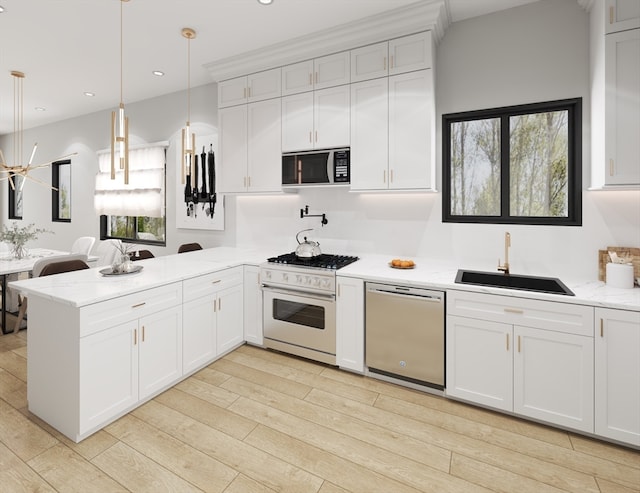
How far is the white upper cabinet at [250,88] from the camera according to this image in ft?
11.4

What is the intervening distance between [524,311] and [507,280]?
498 millimetres

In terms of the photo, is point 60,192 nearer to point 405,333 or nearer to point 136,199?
point 136,199

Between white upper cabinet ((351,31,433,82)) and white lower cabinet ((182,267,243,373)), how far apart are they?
2195 millimetres

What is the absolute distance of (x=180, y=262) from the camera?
10.7 ft

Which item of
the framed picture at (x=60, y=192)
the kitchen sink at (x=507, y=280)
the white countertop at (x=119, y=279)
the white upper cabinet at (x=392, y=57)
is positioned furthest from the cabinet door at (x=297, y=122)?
the framed picture at (x=60, y=192)

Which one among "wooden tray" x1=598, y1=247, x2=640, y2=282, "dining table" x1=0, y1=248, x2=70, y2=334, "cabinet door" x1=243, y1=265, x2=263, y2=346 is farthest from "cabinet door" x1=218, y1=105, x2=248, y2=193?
"wooden tray" x1=598, y1=247, x2=640, y2=282

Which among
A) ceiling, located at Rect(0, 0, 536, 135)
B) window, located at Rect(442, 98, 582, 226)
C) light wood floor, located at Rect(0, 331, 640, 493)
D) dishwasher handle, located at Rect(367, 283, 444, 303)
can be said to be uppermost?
ceiling, located at Rect(0, 0, 536, 135)

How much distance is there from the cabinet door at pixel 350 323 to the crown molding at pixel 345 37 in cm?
212

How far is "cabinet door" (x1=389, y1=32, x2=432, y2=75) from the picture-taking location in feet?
9.03

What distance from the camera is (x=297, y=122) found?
3.36m

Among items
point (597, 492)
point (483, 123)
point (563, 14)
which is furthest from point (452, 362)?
point (563, 14)

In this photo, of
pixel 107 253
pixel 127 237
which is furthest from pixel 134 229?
pixel 107 253

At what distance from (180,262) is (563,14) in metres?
3.80

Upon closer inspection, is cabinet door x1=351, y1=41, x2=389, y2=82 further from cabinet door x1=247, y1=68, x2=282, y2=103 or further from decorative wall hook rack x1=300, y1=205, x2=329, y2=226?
decorative wall hook rack x1=300, y1=205, x2=329, y2=226
